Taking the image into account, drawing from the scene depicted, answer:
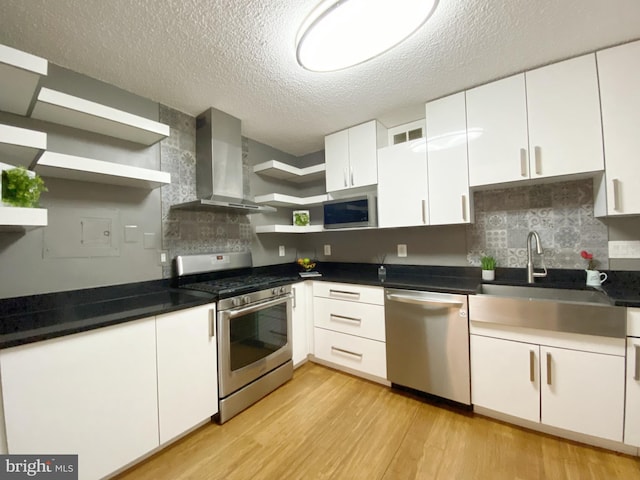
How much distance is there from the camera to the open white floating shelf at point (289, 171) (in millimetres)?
2666

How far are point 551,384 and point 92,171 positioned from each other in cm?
294

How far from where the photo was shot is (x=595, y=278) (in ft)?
5.51

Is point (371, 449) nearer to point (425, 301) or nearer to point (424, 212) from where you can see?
point (425, 301)

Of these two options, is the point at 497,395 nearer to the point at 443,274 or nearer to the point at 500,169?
the point at 443,274

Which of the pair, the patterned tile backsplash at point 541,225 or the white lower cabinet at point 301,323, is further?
the white lower cabinet at point 301,323

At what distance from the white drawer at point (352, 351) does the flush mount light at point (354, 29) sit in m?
2.02

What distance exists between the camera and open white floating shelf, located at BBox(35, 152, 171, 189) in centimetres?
134

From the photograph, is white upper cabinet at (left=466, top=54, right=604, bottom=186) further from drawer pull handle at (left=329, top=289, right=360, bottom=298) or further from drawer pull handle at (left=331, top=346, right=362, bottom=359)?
drawer pull handle at (left=331, top=346, right=362, bottom=359)

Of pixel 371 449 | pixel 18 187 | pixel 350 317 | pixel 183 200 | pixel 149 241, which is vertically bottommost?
pixel 371 449

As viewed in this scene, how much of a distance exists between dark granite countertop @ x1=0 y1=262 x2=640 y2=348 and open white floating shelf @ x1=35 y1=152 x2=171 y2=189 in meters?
0.71

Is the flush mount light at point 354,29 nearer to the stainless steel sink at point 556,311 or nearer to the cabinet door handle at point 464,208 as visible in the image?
the cabinet door handle at point 464,208

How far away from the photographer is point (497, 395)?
164 centimetres

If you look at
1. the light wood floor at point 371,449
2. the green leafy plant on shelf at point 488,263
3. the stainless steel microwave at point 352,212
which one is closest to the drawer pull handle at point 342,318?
the light wood floor at point 371,449

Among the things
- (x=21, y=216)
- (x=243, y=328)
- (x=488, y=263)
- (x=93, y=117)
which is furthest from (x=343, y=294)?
(x=93, y=117)
